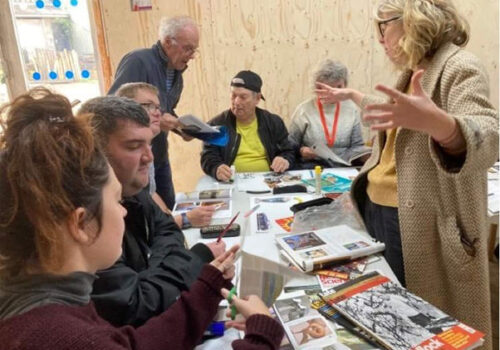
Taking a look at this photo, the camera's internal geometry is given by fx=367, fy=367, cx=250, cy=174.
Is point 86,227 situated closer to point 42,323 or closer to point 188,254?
point 42,323

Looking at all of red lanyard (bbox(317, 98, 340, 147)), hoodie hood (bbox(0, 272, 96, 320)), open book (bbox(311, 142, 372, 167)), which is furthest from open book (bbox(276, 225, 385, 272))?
red lanyard (bbox(317, 98, 340, 147))

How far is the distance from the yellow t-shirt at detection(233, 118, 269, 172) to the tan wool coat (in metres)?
1.45

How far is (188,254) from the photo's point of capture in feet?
3.74

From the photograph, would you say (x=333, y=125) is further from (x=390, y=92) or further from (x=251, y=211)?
(x=390, y=92)

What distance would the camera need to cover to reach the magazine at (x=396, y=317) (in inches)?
31.4

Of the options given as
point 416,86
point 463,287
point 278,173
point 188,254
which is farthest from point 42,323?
point 278,173

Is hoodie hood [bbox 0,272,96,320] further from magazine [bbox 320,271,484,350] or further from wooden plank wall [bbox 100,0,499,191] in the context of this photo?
wooden plank wall [bbox 100,0,499,191]

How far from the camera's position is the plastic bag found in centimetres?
152

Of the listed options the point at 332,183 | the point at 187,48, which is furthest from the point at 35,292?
the point at 187,48

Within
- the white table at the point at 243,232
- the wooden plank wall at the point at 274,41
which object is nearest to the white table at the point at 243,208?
the white table at the point at 243,232

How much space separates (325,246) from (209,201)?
84 centimetres

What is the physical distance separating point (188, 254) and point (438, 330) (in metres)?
0.70

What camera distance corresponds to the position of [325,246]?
127cm

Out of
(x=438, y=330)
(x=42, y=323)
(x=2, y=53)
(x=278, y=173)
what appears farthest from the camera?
(x=2, y=53)
